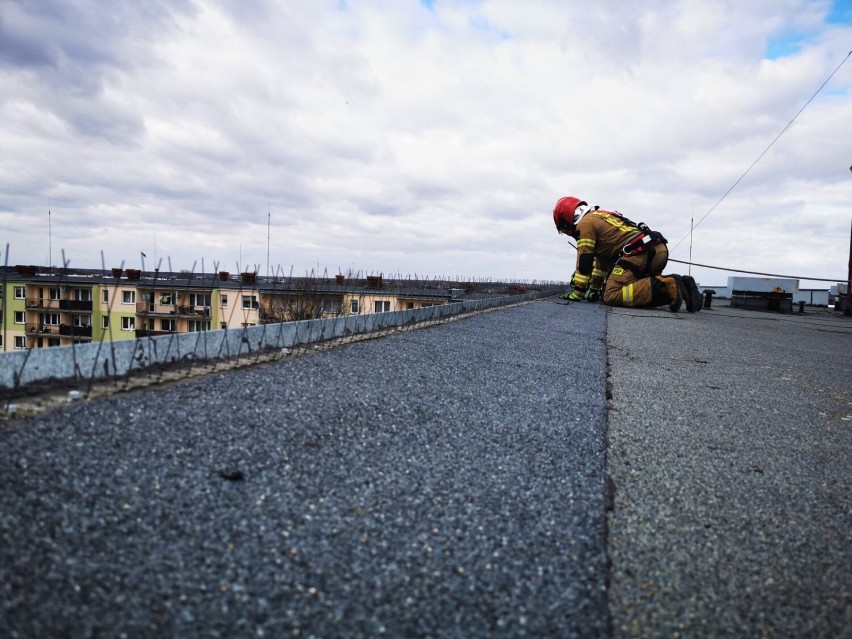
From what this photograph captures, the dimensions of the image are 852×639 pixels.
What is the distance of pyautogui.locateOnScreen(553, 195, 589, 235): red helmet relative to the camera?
17.4m

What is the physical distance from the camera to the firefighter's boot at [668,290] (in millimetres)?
16922

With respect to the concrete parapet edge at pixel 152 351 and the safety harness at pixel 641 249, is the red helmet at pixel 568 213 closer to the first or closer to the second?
the safety harness at pixel 641 249

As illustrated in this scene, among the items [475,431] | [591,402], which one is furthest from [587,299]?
[475,431]

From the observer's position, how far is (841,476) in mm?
3631

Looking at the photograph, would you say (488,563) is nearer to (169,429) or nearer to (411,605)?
(411,605)

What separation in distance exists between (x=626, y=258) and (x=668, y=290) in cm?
162

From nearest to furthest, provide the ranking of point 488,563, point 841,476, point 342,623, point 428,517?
point 342,623 < point 488,563 < point 428,517 < point 841,476

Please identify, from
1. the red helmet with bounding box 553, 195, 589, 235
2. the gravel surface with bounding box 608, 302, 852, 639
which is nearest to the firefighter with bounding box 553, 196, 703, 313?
the red helmet with bounding box 553, 195, 589, 235

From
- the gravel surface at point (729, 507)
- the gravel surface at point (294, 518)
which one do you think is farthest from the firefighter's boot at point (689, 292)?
the gravel surface at point (294, 518)

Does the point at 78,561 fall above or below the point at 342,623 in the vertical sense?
above

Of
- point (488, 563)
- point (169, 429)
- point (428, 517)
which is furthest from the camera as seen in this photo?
point (169, 429)

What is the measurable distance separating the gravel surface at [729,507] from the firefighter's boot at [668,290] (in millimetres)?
10673

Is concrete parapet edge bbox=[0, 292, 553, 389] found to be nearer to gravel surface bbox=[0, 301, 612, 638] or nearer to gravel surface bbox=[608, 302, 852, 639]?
gravel surface bbox=[0, 301, 612, 638]

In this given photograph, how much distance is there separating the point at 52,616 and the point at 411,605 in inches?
43.4
